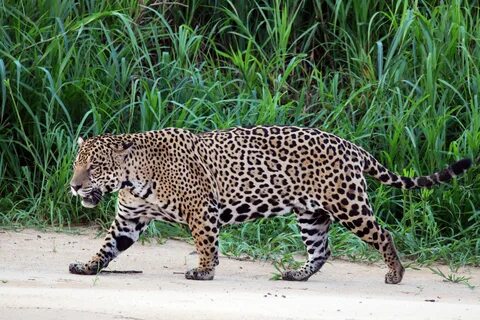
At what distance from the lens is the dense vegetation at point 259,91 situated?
28.5 ft

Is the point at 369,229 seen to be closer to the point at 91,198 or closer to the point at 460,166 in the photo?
the point at 460,166

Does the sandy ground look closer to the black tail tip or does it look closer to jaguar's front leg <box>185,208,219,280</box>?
jaguar's front leg <box>185,208,219,280</box>

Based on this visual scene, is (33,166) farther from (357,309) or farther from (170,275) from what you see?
(357,309)

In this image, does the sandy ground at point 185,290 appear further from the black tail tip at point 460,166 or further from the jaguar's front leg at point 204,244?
the black tail tip at point 460,166

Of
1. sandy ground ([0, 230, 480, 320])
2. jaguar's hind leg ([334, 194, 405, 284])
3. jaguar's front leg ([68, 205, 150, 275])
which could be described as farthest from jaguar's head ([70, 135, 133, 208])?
jaguar's hind leg ([334, 194, 405, 284])

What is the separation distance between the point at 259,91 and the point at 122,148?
7.98ft

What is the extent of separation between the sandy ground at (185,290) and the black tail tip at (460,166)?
2.38ft

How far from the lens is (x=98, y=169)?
739cm

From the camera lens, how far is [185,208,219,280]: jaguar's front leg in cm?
732

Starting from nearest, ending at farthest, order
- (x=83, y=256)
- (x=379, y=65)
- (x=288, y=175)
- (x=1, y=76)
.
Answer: (x=288, y=175) < (x=83, y=256) < (x=1, y=76) < (x=379, y=65)

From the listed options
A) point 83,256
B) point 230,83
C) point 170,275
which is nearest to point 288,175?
point 170,275

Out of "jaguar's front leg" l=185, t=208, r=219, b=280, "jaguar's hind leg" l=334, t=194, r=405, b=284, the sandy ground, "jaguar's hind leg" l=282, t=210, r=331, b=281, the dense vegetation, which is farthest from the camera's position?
the dense vegetation

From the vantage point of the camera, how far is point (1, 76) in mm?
8922

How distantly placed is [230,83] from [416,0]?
62.6 inches
